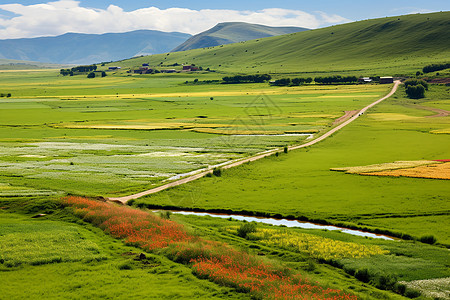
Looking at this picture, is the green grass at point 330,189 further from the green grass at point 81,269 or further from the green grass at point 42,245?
the green grass at point 81,269

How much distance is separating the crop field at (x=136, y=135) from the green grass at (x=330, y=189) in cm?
888

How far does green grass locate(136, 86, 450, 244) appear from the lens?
169 ft

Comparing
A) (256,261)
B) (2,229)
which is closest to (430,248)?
(256,261)

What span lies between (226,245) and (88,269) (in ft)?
37.1

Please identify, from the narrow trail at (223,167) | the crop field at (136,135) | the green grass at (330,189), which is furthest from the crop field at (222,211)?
the narrow trail at (223,167)

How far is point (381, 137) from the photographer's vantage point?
10475 centimetres

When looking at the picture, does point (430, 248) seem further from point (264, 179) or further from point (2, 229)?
point (2, 229)

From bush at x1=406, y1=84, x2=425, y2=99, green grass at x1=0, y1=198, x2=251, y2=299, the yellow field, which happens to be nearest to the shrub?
the yellow field

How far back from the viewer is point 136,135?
114 meters

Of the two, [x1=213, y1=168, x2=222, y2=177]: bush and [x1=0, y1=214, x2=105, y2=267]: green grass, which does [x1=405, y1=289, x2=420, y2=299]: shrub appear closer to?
[x1=0, y1=214, x2=105, y2=267]: green grass

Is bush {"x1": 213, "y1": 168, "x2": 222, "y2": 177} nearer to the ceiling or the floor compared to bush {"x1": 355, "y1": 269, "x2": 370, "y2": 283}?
nearer to the ceiling

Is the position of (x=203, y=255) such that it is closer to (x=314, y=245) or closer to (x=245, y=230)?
A: (x=245, y=230)

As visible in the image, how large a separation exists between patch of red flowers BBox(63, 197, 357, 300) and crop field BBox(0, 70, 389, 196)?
13.7 meters

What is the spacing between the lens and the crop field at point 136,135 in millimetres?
69938
